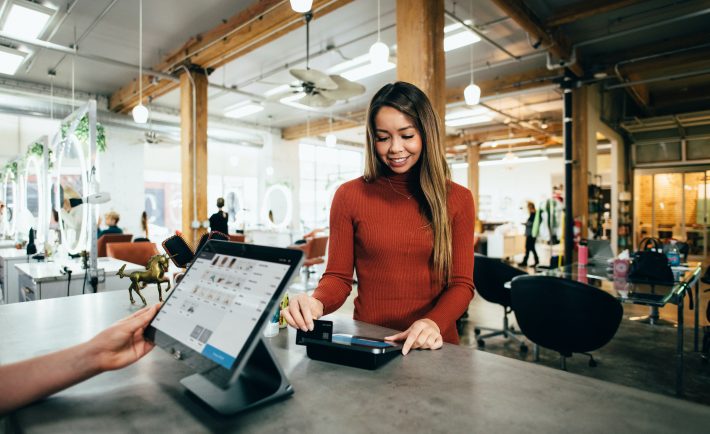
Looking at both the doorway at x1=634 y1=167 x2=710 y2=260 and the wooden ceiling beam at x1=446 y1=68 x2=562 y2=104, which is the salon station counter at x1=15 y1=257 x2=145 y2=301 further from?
the doorway at x1=634 y1=167 x2=710 y2=260

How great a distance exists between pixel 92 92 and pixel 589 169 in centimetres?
1024

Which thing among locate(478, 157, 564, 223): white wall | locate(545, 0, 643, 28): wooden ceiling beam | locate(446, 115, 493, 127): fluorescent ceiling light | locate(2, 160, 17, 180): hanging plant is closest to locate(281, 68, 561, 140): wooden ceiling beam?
locate(545, 0, 643, 28): wooden ceiling beam

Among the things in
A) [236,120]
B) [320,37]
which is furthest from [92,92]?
[320,37]

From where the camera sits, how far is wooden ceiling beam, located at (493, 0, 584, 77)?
4781 millimetres

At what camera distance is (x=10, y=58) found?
5.73m

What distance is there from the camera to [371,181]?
145 centimetres

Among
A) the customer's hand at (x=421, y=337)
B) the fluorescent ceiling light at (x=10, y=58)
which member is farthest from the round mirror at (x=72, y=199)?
the customer's hand at (x=421, y=337)

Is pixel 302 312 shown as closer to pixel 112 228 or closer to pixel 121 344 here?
pixel 121 344

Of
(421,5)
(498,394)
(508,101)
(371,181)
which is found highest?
(508,101)

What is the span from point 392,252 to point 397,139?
371mm

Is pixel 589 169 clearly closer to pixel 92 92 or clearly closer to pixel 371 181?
pixel 371 181

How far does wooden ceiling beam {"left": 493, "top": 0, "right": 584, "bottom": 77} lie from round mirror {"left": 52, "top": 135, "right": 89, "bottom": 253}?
4444 mm

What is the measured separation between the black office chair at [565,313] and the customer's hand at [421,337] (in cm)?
180

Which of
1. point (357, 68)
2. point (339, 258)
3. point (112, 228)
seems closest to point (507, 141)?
point (357, 68)
